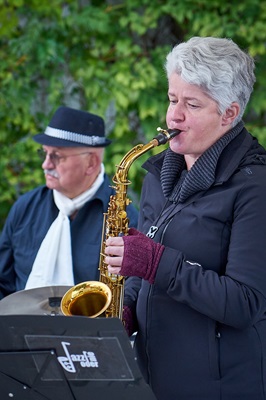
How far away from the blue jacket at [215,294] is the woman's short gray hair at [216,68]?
0.14m

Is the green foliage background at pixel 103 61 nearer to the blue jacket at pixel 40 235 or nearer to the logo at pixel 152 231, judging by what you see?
the blue jacket at pixel 40 235

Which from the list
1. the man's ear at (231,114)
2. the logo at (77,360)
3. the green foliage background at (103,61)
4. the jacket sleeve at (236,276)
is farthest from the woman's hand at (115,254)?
the green foliage background at (103,61)

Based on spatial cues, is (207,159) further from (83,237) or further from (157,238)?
(83,237)

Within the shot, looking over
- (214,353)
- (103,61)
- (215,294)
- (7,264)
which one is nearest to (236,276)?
(215,294)

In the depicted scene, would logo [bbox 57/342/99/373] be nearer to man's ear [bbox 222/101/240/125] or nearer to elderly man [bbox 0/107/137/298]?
man's ear [bbox 222/101/240/125]

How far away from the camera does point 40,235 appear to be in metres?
3.14

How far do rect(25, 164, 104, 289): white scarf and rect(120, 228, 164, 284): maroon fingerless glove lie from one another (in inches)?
39.7

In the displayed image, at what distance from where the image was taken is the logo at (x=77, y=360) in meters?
1.77

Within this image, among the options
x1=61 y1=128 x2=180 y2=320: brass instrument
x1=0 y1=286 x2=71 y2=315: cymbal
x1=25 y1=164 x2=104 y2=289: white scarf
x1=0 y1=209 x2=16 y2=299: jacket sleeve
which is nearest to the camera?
x1=61 y1=128 x2=180 y2=320: brass instrument

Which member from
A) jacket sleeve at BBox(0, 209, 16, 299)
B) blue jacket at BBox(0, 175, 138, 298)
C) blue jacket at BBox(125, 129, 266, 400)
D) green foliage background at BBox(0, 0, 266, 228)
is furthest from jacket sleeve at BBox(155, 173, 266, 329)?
green foliage background at BBox(0, 0, 266, 228)

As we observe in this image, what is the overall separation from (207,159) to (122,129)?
2566mm

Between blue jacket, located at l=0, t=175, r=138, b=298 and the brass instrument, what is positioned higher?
the brass instrument

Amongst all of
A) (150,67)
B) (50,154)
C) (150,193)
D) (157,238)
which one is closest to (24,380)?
(157,238)

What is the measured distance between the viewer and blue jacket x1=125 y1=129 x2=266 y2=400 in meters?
1.97
